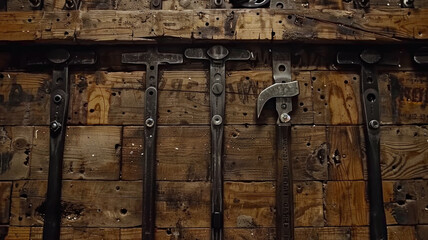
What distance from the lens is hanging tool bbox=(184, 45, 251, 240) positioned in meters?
2.33

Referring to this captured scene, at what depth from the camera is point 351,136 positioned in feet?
8.04

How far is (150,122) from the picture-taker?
242cm

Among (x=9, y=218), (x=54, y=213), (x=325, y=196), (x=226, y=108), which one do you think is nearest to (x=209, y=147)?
(x=226, y=108)

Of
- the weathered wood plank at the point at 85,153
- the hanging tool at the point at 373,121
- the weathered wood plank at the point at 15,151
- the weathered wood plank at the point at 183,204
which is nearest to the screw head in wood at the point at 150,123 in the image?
the weathered wood plank at the point at 85,153

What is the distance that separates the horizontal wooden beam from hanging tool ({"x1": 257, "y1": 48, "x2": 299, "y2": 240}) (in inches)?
7.3

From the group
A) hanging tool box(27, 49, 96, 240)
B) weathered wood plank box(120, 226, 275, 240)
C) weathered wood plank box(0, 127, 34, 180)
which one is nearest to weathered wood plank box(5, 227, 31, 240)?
hanging tool box(27, 49, 96, 240)

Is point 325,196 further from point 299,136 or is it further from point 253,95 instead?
point 253,95

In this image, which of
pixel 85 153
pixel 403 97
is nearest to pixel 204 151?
pixel 85 153

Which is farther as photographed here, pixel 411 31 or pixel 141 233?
pixel 411 31

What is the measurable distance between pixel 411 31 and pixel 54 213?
2640mm

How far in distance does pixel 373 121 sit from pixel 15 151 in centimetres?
238

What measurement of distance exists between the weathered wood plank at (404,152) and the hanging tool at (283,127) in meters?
0.64

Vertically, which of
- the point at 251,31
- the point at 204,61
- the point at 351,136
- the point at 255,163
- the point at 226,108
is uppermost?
the point at 251,31

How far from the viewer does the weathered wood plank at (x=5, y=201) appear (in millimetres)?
2393
